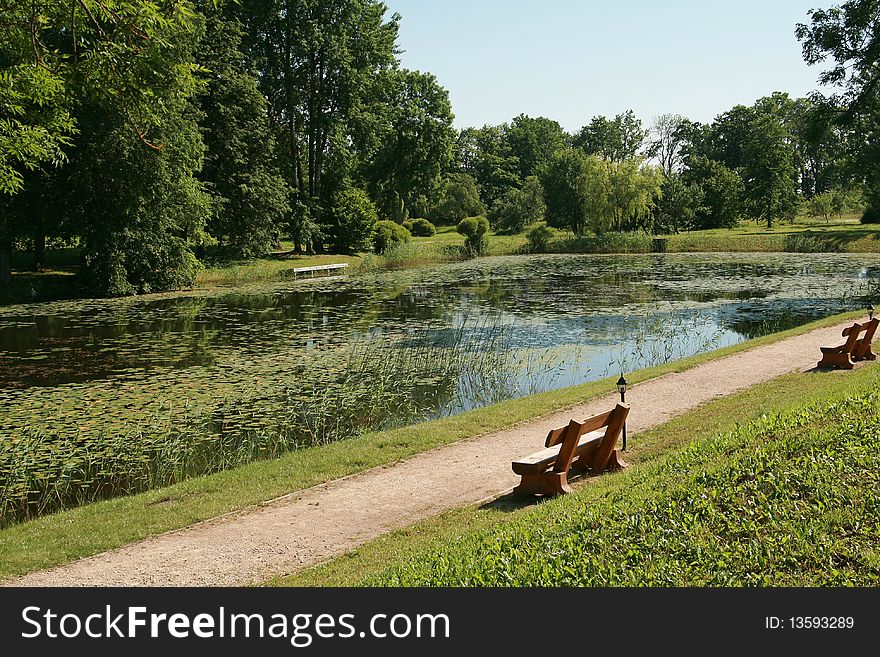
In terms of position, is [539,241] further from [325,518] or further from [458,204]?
[325,518]

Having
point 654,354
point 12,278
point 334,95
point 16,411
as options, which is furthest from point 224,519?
point 334,95

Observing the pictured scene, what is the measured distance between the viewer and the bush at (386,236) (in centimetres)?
4828

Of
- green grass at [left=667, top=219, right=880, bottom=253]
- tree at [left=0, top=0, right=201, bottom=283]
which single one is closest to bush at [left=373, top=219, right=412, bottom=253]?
Result: green grass at [left=667, top=219, right=880, bottom=253]

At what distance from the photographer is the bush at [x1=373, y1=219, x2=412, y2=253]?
158 feet

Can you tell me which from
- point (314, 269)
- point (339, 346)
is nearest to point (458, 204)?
point (314, 269)

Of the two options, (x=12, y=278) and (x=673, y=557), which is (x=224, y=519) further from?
(x=12, y=278)

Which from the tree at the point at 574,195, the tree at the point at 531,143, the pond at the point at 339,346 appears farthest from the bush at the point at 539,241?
the tree at the point at 531,143

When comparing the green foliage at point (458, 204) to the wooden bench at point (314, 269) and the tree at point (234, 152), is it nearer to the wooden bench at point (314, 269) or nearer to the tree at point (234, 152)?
the tree at point (234, 152)

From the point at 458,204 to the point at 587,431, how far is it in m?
71.9

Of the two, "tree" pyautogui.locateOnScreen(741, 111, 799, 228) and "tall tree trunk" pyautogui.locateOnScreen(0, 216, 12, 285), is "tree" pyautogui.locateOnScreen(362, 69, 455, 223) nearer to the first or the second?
"tree" pyautogui.locateOnScreen(741, 111, 799, 228)

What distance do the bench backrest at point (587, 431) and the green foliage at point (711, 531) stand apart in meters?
0.76

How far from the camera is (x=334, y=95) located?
48.0 meters

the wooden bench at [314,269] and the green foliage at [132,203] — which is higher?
the green foliage at [132,203]

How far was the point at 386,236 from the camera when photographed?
159ft
